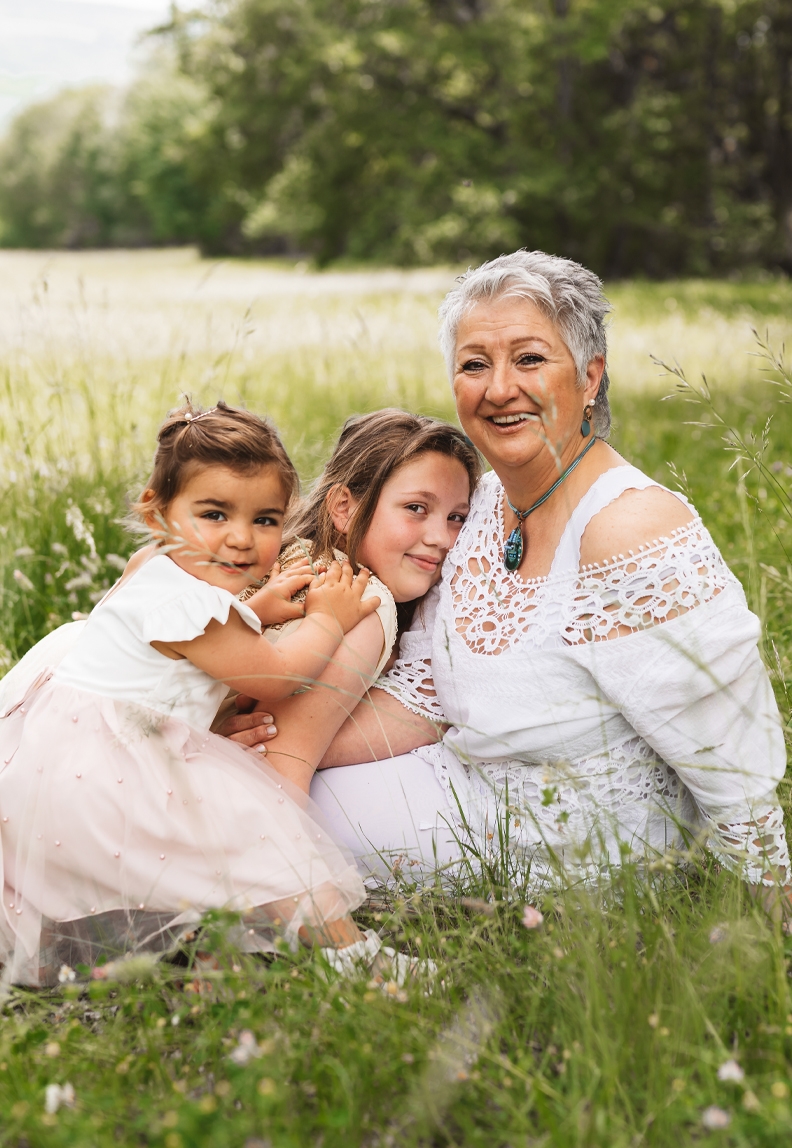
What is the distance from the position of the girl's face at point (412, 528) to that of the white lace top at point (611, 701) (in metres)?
0.16

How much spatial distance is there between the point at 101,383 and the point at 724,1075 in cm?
669

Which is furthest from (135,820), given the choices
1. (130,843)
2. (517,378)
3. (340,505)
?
(517,378)

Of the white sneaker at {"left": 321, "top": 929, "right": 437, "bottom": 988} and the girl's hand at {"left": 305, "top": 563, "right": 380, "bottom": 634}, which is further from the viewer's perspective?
the girl's hand at {"left": 305, "top": 563, "right": 380, "bottom": 634}

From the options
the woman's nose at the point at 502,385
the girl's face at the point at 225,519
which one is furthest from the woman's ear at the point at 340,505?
the woman's nose at the point at 502,385

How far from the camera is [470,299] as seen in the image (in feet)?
8.66

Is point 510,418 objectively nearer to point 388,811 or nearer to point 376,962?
point 388,811

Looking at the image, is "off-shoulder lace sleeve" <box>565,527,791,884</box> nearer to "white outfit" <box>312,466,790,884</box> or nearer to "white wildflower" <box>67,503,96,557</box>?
"white outfit" <box>312,466,790,884</box>

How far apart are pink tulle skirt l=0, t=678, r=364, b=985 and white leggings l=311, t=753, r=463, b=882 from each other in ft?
1.09

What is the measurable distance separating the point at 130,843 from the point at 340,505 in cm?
126

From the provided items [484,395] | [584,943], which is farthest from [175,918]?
[484,395]

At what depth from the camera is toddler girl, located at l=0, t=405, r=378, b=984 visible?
7.62 ft

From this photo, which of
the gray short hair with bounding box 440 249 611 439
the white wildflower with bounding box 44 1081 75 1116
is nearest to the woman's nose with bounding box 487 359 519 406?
the gray short hair with bounding box 440 249 611 439

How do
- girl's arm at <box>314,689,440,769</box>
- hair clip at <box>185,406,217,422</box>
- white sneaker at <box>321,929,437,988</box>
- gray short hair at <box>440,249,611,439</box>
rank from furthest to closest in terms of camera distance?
girl's arm at <box>314,689,440,769</box> < hair clip at <box>185,406,217,422</box> < gray short hair at <box>440,249,611,439</box> < white sneaker at <box>321,929,437,988</box>

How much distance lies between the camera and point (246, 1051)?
162cm
